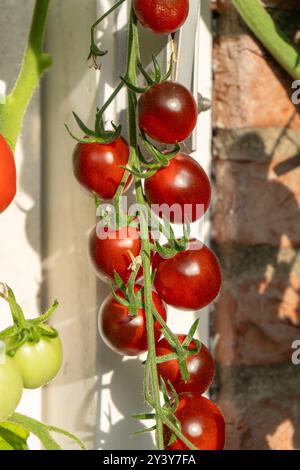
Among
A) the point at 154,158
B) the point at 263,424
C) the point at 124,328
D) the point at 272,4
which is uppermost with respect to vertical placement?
the point at 272,4

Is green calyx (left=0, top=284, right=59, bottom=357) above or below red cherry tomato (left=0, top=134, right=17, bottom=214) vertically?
below

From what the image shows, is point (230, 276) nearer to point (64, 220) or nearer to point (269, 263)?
point (269, 263)

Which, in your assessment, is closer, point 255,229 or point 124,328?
point 124,328

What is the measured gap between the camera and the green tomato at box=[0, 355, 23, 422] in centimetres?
42

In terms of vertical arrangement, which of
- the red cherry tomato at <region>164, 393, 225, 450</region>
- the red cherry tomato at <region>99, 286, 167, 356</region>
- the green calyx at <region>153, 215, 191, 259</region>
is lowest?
the red cherry tomato at <region>164, 393, 225, 450</region>

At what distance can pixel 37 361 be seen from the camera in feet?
1.48

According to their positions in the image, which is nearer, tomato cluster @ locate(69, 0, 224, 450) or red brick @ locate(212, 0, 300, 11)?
tomato cluster @ locate(69, 0, 224, 450)

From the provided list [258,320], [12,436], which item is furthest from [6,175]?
[258,320]

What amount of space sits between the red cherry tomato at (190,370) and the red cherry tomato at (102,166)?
97 mm

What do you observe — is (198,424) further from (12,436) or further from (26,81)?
(26,81)

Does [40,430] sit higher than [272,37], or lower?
lower

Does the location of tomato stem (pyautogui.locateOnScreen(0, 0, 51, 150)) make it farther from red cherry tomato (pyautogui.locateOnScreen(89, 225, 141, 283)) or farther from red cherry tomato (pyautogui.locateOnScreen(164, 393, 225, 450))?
red cherry tomato (pyautogui.locateOnScreen(164, 393, 225, 450))

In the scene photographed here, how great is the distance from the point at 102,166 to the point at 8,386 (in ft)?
0.45

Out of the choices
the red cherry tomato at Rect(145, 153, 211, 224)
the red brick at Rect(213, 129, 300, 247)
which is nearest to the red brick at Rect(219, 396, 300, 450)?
the red brick at Rect(213, 129, 300, 247)
